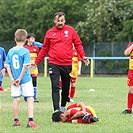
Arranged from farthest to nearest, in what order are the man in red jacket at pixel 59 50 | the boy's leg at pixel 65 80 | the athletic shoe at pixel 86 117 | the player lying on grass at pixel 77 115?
the boy's leg at pixel 65 80, the man in red jacket at pixel 59 50, the player lying on grass at pixel 77 115, the athletic shoe at pixel 86 117

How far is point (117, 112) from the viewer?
13.6 meters

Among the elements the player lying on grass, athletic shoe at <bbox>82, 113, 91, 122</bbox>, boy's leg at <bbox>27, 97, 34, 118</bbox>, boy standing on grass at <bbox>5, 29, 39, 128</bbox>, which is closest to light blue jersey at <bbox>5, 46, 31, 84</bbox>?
boy standing on grass at <bbox>5, 29, 39, 128</bbox>

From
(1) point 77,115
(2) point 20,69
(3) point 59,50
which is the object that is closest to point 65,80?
(3) point 59,50

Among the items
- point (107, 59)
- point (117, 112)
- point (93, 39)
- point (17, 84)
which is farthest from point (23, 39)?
point (93, 39)

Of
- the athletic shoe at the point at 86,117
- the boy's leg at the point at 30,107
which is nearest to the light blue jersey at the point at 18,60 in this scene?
the boy's leg at the point at 30,107

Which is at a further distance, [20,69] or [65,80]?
[65,80]

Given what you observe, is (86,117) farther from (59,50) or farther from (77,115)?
(59,50)

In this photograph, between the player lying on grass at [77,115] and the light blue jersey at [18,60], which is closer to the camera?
the light blue jersey at [18,60]

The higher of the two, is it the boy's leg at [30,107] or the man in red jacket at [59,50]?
the man in red jacket at [59,50]

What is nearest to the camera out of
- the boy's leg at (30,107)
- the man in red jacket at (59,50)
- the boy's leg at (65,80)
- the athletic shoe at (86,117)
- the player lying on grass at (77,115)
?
the boy's leg at (30,107)

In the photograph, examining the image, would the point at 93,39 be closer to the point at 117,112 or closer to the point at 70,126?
the point at 117,112

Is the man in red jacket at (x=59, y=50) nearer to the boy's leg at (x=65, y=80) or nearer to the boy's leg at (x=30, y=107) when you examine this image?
the boy's leg at (x=65, y=80)

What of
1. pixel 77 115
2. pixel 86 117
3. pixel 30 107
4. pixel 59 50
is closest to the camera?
pixel 30 107

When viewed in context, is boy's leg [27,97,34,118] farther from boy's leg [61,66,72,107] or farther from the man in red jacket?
boy's leg [61,66,72,107]
